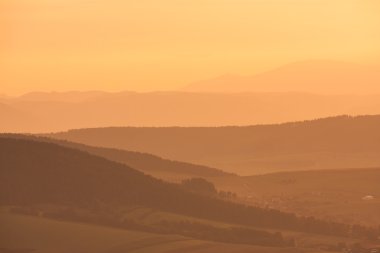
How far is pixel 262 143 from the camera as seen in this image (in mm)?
158500

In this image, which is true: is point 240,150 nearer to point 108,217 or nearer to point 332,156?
point 332,156

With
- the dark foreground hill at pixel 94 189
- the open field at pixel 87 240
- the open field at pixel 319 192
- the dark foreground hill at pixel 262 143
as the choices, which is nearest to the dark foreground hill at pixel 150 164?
the open field at pixel 319 192

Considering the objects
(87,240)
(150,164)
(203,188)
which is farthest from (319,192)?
(87,240)

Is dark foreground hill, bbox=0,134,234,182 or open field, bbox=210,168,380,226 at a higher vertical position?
dark foreground hill, bbox=0,134,234,182

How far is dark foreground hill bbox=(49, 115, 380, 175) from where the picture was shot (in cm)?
14375

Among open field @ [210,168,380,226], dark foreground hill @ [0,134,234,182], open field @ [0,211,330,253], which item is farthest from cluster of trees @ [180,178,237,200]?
open field @ [0,211,330,253]

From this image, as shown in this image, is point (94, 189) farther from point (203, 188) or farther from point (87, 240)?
point (87, 240)

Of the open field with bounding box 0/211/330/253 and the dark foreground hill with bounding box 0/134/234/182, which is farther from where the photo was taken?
the dark foreground hill with bounding box 0/134/234/182

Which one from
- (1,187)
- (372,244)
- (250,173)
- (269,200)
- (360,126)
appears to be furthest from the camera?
(360,126)

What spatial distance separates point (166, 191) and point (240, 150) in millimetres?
75777

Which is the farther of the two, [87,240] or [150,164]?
[150,164]

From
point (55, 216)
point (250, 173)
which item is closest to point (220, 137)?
point (250, 173)

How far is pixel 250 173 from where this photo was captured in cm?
13125

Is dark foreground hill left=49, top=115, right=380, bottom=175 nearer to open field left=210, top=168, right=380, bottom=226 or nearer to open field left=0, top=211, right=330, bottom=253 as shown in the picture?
open field left=210, top=168, right=380, bottom=226
